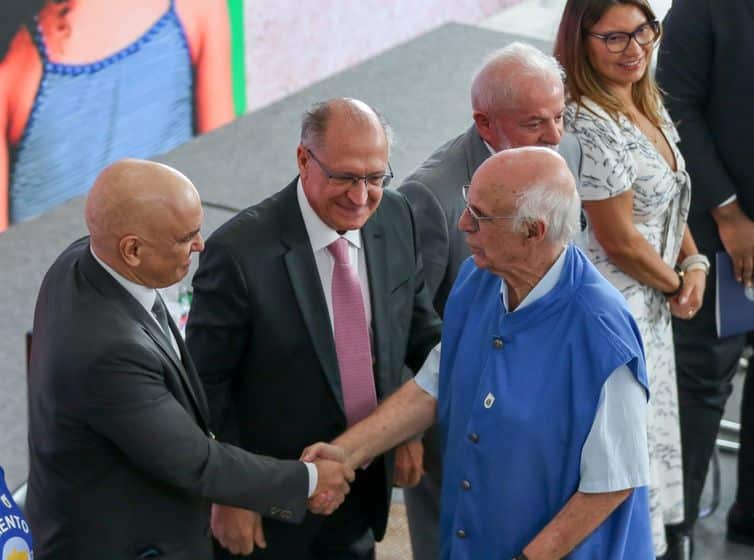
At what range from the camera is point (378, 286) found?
2461 millimetres

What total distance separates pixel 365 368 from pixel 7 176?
2830mm

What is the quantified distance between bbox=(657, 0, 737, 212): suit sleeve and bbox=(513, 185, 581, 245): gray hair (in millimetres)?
1396

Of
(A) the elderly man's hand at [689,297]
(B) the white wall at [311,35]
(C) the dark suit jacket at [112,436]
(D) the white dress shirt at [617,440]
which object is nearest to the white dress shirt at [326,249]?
(C) the dark suit jacket at [112,436]

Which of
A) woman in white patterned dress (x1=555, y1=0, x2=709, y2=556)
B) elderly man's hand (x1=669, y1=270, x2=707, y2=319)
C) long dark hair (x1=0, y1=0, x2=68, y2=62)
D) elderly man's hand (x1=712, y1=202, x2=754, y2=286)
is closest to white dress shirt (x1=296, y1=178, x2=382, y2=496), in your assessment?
woman in white patterned dress (x1=555, y1=0, x2=709, y2=556)

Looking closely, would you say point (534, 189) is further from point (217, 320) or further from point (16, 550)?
point (16, 550)

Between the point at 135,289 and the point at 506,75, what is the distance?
97 centimetres

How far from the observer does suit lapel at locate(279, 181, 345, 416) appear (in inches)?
93.2

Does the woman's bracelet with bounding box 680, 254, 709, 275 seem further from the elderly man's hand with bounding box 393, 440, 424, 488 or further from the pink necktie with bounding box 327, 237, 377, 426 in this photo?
the pink necktie with bounding box 327, 237, 377, 426

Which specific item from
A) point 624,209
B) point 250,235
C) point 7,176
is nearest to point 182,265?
point 250,235

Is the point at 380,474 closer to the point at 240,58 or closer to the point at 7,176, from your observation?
the point at 7,176

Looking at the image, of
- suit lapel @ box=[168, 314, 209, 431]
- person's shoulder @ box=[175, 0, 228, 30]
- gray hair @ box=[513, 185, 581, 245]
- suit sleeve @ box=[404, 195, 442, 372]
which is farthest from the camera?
person's shoulder @ box=[175, 0, 228, 30]

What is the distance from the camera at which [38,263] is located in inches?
171

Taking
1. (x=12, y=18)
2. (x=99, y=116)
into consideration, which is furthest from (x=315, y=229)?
(x=99, y=116)

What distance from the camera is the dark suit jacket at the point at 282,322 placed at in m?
2.34
